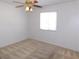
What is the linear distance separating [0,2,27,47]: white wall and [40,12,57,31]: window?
4.48 ft

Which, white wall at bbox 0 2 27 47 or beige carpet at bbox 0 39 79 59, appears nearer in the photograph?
beige carpet at bbox 0 39 79 59

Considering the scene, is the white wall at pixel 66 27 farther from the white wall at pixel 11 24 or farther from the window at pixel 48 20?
the white wall at pixel 11 24

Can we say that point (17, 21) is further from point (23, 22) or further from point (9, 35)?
point (9, 35)

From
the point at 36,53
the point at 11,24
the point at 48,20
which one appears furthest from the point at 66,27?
the point at 11,24

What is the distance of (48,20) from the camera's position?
15.5ft

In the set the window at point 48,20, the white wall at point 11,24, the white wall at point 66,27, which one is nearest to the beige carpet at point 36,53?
the white wall at point 66,27

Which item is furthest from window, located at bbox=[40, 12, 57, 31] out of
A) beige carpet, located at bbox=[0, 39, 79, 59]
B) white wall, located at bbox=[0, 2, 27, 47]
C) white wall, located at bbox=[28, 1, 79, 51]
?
beige carpet, located at bbox=[0, 39, 79, 59]

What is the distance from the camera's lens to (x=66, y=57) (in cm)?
308

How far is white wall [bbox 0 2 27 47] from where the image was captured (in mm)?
3992

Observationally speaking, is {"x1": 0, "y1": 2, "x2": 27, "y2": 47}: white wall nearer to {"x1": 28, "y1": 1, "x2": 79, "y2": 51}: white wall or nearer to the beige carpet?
the beige carpet

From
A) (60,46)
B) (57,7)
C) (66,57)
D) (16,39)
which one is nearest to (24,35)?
(16,39)

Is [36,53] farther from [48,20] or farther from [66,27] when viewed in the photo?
[48,20]

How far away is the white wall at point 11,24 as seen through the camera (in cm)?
399

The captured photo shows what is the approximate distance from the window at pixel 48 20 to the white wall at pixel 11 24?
136 cm
